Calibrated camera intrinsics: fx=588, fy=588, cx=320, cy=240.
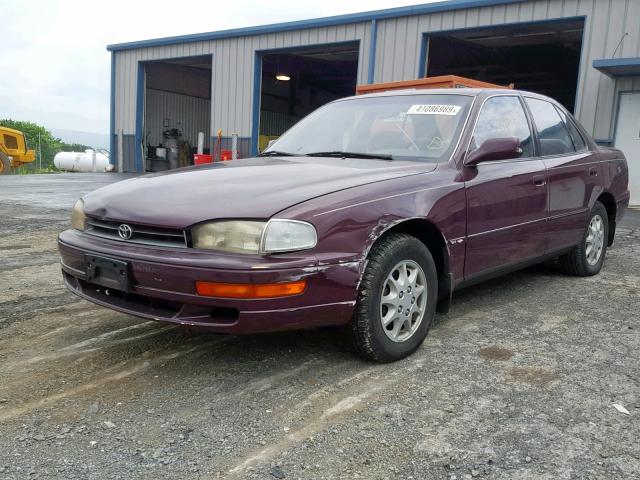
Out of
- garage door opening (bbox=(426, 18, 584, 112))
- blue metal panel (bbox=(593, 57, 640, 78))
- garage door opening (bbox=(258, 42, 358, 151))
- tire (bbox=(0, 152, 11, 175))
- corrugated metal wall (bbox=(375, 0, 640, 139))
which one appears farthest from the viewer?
garage door opening (bbox=(258, 42, 358, 151))

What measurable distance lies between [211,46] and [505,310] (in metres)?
16.6

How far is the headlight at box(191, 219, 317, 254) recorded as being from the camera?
255 cm

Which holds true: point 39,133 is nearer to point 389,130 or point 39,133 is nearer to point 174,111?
point 174,111

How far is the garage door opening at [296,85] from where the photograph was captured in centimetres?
2375

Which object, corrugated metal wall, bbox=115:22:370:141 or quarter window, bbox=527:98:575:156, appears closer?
quarter window, bbox=527:98:575:156

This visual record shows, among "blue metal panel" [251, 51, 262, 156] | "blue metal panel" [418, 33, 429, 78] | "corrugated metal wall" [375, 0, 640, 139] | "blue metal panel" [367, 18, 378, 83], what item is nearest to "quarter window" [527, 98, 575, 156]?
"corrugated metal wall" [375, 0, 640, 139]

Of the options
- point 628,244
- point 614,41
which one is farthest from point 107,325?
point 614,41

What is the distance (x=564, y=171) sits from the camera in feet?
14.6

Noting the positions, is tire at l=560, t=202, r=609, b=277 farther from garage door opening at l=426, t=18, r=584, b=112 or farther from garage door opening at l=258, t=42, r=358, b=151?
garage door opening at l=258, t=42, r=358, b=151

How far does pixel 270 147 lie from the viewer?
4.20 metres

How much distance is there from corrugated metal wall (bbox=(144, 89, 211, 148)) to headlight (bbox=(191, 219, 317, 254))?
2046 centimetres

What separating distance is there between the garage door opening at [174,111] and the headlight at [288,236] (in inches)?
793

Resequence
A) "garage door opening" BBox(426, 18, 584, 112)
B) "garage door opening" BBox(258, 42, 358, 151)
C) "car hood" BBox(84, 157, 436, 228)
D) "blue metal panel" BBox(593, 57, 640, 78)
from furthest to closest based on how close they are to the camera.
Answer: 1. "garage door opening" BBox(258, 42, 358, 151)
2. "garage door opening" BBox(426, 18, 584, 112)
3. "blue metal panel" BBox(593, 57, 640, 78)
4. "car hood" BBox(84, 157, 436, 228)

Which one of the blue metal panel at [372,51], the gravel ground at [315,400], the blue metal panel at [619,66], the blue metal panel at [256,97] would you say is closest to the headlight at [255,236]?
the gravel ground at [315,400]
